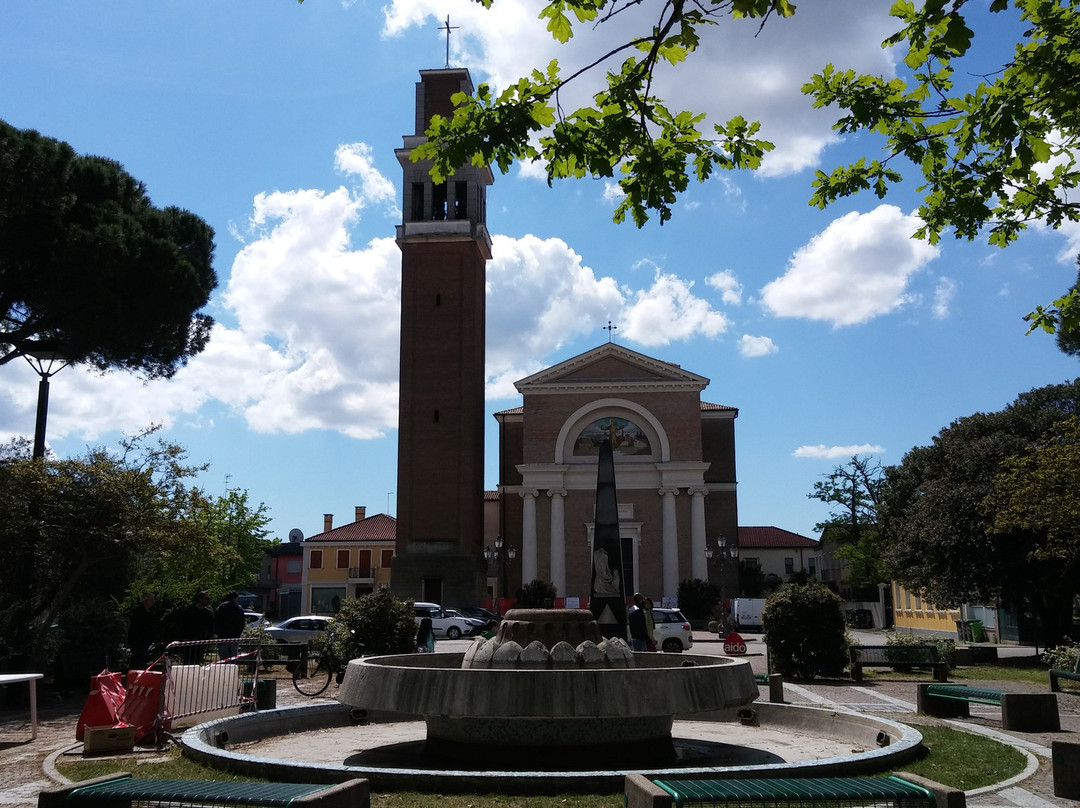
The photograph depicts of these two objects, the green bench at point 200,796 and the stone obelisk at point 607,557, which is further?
the stone obelisk at point 607,557

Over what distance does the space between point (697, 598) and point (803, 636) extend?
90.0ft

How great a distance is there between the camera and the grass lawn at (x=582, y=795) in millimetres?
6000

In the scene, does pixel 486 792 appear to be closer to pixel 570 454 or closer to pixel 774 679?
pixel 774 679

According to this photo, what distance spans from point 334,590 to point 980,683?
2149 inches

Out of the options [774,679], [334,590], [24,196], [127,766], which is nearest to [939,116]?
[774,679]

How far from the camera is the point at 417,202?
49.6m

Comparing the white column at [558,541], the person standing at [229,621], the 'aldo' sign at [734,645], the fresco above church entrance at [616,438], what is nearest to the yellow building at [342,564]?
the white column at [558,541]

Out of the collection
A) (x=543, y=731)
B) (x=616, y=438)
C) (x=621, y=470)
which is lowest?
(x=543, y=731)

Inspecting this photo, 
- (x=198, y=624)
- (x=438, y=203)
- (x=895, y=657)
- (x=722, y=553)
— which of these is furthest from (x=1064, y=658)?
(x=438, y=203)

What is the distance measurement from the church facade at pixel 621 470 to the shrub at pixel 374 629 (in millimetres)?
30884

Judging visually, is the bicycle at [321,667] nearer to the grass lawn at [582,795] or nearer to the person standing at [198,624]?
the person standing at [198,624]

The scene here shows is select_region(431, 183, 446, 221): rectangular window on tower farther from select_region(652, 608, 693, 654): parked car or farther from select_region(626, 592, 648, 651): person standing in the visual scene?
select_region(626, 592, 648, 651): person standing

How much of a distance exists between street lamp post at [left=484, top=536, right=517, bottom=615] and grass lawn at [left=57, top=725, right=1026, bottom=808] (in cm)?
3442

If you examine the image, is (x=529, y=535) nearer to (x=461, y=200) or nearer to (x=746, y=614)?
(x=746, y=614)
